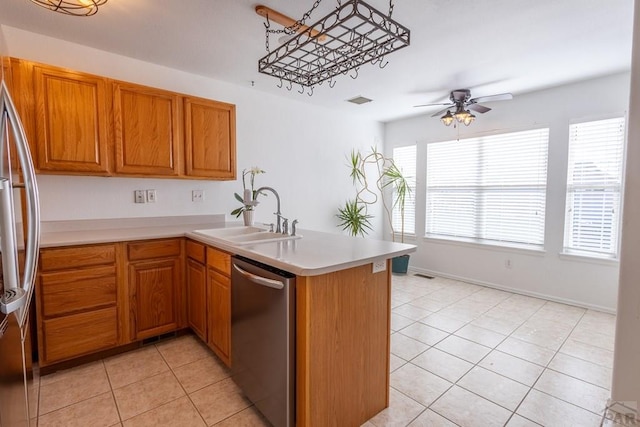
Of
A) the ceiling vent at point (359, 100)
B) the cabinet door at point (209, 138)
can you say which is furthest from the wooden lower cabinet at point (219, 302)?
the ceiling vent at point (359, 100)

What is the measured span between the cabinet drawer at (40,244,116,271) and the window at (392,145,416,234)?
4.05m

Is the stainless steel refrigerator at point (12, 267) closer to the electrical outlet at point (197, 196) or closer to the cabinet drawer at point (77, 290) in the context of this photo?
the cabinet drawer at point (77, 290)

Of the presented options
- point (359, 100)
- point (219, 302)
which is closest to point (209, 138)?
point (219, 302)

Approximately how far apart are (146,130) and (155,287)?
1.30 meters

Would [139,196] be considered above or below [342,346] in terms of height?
above

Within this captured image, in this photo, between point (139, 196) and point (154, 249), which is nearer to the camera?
point (154, 249)

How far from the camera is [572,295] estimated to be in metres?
3.40

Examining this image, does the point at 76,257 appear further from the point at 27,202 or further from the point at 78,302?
the point at 27,202

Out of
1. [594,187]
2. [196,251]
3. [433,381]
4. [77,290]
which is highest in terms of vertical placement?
[594,187]

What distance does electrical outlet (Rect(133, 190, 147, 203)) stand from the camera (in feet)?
9.21

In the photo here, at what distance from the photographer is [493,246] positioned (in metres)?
3.98

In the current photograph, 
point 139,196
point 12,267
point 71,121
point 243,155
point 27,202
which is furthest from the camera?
point 243,155

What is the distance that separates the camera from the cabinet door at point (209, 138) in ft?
9.14

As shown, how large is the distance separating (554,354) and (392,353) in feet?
4.10
